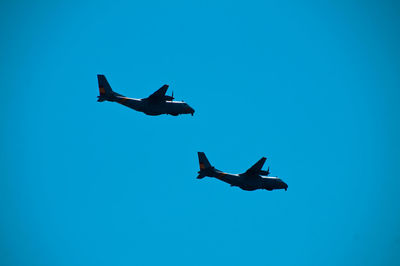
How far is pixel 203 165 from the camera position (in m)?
59.2

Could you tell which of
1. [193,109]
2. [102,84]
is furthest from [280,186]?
[102,84]

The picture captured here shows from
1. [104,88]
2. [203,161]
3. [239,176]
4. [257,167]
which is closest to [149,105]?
[104,88]

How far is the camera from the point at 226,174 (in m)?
58.8

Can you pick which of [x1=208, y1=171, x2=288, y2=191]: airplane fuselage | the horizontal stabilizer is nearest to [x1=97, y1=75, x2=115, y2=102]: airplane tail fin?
the horizontal stabilizer

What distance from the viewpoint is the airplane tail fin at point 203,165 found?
59000 millimetres

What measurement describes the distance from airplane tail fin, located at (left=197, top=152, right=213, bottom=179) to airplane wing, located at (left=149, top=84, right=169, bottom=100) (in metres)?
9.81

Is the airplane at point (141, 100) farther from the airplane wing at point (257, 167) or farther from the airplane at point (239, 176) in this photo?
the airplane wing at point (257, 167)

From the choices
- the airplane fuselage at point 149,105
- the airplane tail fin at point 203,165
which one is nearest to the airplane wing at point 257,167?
the airplane tail fin at point 203,165

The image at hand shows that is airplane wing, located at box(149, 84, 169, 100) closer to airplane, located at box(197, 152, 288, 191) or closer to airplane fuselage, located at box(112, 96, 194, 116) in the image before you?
airplane fuselage, located at box(112, 96, 194, 116)

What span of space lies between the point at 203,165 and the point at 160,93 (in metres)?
11.8

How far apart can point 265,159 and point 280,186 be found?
7.33m

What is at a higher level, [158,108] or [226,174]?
[158,108]

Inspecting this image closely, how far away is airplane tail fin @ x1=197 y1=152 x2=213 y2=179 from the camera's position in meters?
59.0

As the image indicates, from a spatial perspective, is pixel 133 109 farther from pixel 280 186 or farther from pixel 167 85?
pixel 280 186
